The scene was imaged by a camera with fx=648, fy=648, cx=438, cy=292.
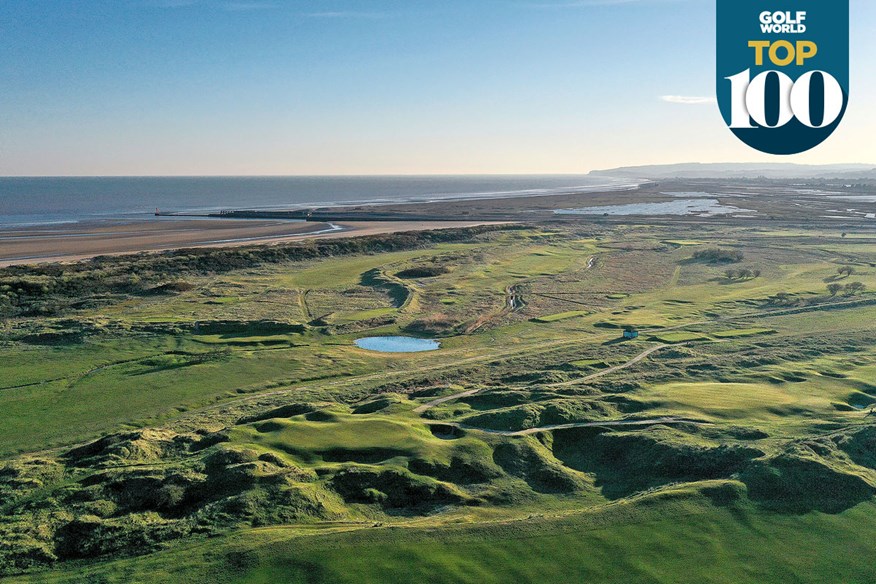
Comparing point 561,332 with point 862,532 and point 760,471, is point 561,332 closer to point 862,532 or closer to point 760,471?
point 760,471

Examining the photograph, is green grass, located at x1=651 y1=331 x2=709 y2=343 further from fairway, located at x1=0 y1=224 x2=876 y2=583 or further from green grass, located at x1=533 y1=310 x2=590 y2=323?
green grass, located at x1=533 y1=310 x2=590 y2=323

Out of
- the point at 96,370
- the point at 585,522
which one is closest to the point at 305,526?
the point at 585,522

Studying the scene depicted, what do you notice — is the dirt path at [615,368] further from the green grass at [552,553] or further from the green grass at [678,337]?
the green grass at [552,553]

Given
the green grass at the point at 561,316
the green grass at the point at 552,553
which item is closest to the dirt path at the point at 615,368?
the green grass at the point at 561,316

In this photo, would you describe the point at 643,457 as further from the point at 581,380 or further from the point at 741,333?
the point at 741,333

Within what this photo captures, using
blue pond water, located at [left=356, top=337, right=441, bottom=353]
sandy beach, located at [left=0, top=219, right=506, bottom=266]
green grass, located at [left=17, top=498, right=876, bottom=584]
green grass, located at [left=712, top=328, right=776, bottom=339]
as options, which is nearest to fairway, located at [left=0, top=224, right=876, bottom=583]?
green grass, located at [left=17, top=498, right=876, bottom=584]
